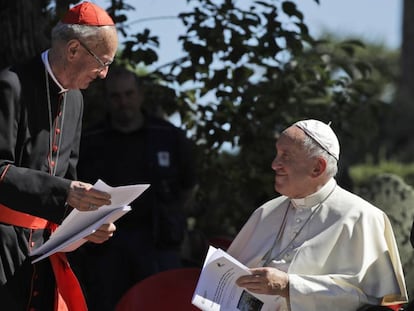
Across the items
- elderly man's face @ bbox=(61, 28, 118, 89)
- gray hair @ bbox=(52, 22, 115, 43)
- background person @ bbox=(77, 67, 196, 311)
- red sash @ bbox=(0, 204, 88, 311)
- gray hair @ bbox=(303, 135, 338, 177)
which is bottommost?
background person @ bbox=(77, 67, 196, 311)

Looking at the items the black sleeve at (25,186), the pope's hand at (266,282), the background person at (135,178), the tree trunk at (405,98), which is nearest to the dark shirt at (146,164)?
the background person at (135,178)

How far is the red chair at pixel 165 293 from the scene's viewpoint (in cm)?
566

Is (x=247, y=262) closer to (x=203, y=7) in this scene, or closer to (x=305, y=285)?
(x=305, y=285)

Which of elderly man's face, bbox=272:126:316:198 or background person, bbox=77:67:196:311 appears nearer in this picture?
elderly man's face, bbox=272:126:316:198

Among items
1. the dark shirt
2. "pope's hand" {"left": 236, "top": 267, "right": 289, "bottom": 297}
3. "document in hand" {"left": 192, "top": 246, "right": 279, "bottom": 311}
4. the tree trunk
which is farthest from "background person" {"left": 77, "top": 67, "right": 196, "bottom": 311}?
the tree trunk

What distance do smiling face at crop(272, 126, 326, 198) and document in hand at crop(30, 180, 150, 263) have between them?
27.9 inches

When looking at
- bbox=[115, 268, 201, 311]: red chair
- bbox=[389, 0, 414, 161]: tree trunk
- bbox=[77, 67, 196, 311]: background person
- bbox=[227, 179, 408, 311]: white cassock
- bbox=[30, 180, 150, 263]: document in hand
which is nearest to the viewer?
bbox=[30, 180, 150, 263]: document in hand

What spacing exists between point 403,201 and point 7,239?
3.19 m

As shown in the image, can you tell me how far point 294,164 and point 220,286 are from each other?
0.63 m

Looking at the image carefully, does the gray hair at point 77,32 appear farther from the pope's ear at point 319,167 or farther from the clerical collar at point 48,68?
the pope's ear at point 319,167

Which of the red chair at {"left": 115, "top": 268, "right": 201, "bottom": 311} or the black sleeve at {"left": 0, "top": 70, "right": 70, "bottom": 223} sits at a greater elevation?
the black sleeve at {"left": 0, "top": 70, "right": 70, "bottom": 223}

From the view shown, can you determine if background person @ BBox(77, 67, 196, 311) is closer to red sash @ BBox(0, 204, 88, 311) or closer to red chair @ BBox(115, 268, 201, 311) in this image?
red chair @ BBox(115, 268, 201, 311)

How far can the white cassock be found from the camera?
529cm

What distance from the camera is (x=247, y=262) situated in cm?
564
